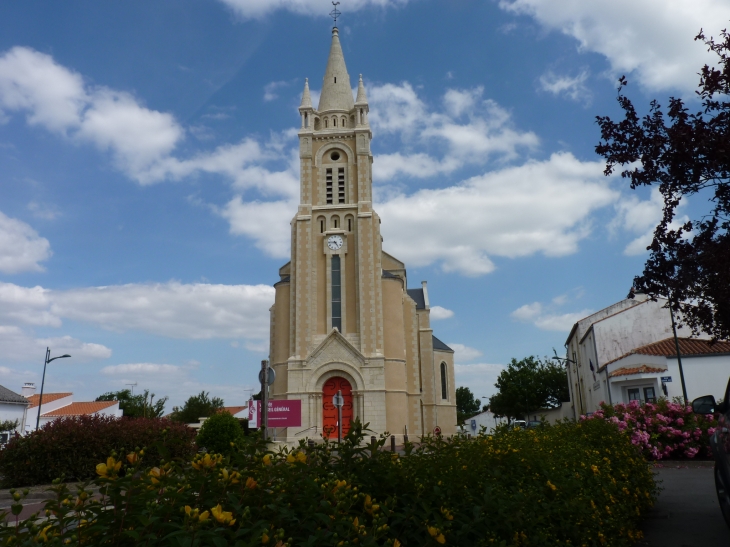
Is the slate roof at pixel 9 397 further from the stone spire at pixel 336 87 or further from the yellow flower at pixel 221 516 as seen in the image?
the yellow flower at pixel 221 516

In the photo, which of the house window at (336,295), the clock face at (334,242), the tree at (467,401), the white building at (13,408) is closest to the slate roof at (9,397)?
the white building at (13,408)

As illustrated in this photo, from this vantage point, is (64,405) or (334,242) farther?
(64,405)

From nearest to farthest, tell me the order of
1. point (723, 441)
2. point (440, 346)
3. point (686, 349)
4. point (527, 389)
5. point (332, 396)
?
point (723, 441) < point (686, 349) < point (332, 396) < point (440, 346) < point (527, 389)

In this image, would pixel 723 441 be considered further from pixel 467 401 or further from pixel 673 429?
pixel 467 401

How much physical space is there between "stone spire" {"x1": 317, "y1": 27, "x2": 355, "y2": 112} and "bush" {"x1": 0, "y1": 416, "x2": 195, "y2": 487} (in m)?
27.4

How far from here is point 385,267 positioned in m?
→ 40.7

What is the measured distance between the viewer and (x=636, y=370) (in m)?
27.9

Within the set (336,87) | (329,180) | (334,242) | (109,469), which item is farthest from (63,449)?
(336,87)

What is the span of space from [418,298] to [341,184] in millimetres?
13894

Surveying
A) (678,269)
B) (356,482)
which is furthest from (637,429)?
(356,482)

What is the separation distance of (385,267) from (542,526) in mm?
36076

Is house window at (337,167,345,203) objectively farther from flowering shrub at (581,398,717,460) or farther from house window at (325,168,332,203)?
flowering shrub at (581,398,717,460)

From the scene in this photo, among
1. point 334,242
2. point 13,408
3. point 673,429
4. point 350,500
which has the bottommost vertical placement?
point 350,500

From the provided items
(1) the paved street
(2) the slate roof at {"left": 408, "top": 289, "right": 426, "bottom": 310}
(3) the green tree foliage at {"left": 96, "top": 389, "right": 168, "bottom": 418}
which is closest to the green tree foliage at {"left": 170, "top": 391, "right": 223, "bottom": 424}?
(3) the green tree foliage at {"left": 96, "top": 389, "right": 168, "bottom": 418}
